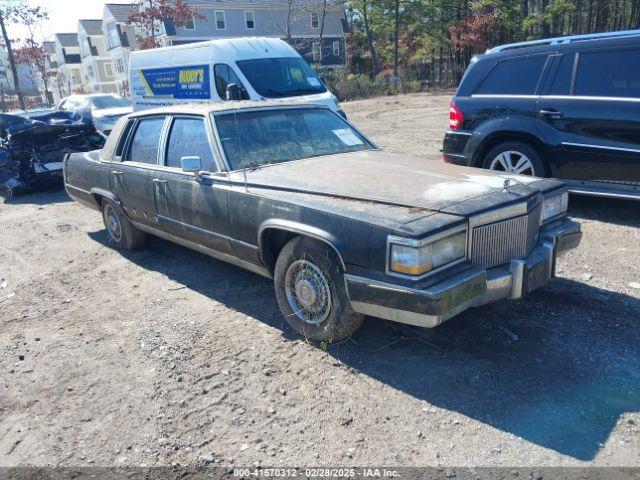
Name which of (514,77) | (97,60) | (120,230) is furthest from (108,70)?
(514,77)

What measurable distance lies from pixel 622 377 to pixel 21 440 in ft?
11.8

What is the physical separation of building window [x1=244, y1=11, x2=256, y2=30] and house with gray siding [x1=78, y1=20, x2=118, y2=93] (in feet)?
57.3

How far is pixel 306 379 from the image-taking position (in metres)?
3.42

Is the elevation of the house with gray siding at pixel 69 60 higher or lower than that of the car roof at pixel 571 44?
higher

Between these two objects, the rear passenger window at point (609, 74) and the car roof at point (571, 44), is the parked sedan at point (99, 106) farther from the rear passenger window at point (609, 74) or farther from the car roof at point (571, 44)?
the rear passenger window at point (609, 74)

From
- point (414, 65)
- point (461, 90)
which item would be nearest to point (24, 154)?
point (461, 90)

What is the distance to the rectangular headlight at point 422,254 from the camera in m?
3.03

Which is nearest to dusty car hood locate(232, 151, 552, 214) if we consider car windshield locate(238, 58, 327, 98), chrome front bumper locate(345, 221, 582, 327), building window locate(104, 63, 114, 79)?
chrome front bumper locate(345, 221, 582, 327)

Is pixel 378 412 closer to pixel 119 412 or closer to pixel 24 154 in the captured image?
pixel 119 412

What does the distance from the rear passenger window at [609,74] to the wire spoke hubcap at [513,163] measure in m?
0.93

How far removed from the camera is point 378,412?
10.0 ft

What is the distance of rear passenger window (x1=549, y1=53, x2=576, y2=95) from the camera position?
6.09 m

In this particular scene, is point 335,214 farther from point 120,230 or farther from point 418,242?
point 120,230

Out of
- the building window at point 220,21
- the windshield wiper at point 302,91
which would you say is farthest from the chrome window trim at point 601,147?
the building window at point 220,21
